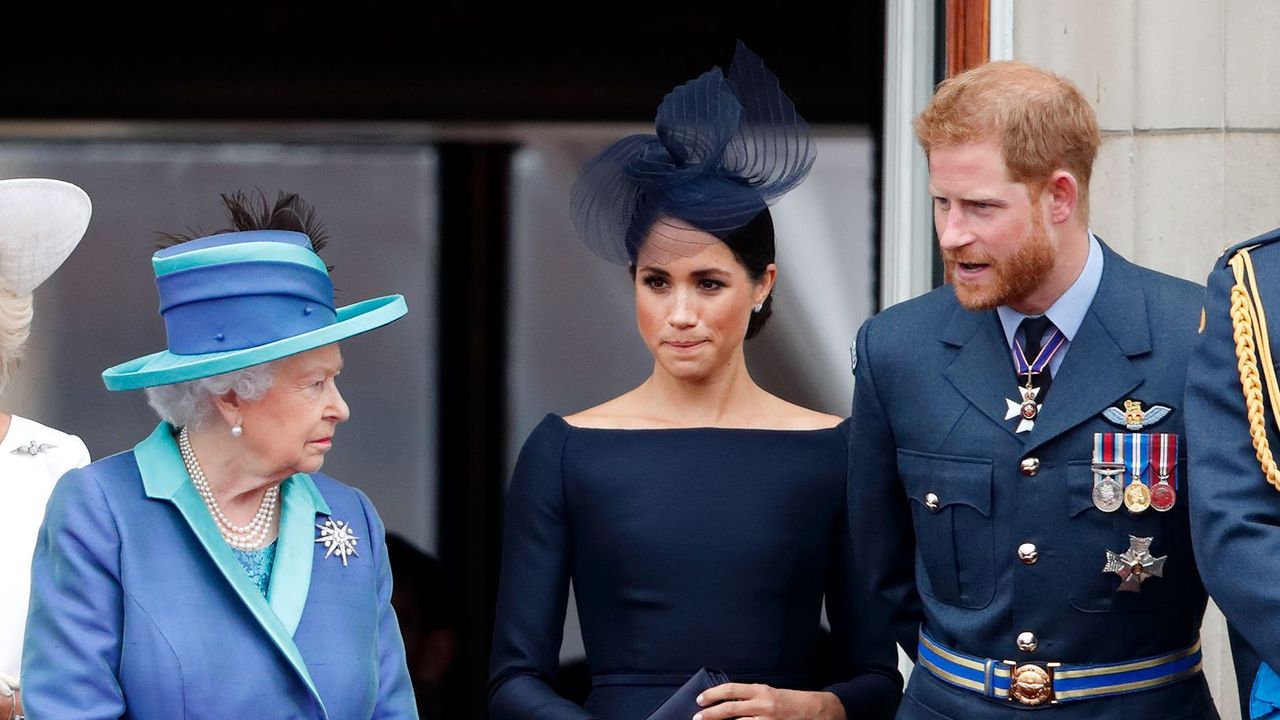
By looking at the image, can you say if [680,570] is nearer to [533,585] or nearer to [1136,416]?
[533,585]

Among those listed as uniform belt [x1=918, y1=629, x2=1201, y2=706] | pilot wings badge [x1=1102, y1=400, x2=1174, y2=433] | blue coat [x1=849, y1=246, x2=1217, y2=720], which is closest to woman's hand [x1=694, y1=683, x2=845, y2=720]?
blue coat [x1=849, y1=246, x2=1217, y2=720]

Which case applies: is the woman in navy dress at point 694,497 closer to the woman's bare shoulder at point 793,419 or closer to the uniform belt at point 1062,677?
the woman's bare shoulder at point 793,419

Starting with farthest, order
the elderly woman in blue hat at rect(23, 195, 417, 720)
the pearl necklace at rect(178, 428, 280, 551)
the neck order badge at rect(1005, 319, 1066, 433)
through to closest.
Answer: the neck order badge at rect(1005, 319, 1066, 433), the pearl necklace at rect(178, 428, 280, 551), the elderly woman in blue hat at rect(23, 195, 417, 720)

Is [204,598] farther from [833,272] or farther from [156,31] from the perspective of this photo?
[156,31]

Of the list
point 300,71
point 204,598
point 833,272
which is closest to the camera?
point 204,598

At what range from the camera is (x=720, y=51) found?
587cm

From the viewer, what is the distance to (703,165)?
3352 millimetres

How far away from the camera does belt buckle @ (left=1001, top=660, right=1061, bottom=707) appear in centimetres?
278

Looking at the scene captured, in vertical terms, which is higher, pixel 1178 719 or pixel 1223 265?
pixel 1223 265

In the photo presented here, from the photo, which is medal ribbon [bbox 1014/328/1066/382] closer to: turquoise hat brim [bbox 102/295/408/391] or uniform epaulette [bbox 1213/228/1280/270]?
uniform epaulette [bbox 1213/228/1280/270]

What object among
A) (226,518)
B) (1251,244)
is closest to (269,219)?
(226,518)

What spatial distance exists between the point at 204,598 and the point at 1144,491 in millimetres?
1363

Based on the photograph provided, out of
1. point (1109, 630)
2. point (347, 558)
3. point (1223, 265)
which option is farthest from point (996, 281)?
point (347, 558)

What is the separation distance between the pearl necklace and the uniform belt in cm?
107
